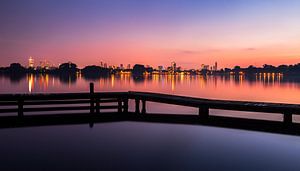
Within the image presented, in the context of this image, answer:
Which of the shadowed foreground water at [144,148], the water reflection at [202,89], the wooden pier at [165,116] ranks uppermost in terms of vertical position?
the wooden pier at [165,116]

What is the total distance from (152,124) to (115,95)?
3115mm

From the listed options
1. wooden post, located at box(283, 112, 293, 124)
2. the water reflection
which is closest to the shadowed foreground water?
wooden post, located at box(283, 112, 293, 124)

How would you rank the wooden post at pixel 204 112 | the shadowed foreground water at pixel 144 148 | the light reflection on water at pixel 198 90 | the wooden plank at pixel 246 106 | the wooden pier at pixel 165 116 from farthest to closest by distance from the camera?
the light reflection on water at pixel 198 90
the wooden post at pixel 204 112
the wooden pier at pixel 165 116
the wooden plank at pixel 246 106
the shadowed foreground water at pixel 144 148

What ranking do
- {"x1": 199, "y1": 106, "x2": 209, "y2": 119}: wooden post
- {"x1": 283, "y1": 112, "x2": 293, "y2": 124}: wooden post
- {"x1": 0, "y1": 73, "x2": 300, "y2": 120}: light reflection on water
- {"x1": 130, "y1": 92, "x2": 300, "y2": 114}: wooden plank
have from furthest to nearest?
{"x1": 0, "y1": 73, "x2": 300, "y2": 120}: light reflection on water
{"x1": 199, "y1": 106, "x2": 209, "y2": 119}: wooden post
{"x1": 283, "y1": 112, "x2": 293, "y2": 124}: wooden post
{"x1": 130, "y1": 92, "x2": 300, "y2": 114}: wooden plank

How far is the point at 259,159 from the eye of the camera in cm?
782

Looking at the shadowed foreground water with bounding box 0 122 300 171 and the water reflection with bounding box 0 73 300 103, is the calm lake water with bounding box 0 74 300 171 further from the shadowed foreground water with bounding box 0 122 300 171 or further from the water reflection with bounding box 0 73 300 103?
the water reflection with bounding box 0 73 300 103

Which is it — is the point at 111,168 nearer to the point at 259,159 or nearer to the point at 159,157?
the point at 159,157

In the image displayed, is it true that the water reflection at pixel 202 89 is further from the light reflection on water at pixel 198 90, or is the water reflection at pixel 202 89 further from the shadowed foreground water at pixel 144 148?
the shadowed foreground water at pixel 144 148

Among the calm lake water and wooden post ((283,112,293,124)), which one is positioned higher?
wooden post ((283,112,293,124))

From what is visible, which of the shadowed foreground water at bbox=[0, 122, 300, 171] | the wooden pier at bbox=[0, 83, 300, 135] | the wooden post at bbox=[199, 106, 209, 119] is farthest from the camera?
the wooden post at bbox=[199, 106, 209, 119]

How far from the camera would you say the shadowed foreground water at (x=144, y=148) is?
280 inches

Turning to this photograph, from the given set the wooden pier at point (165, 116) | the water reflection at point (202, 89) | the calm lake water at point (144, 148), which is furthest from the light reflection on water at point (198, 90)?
the calm lake water at point (144, 148)

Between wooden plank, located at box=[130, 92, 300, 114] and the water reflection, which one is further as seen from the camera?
the water reflection

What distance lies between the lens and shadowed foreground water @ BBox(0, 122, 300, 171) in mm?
7113
